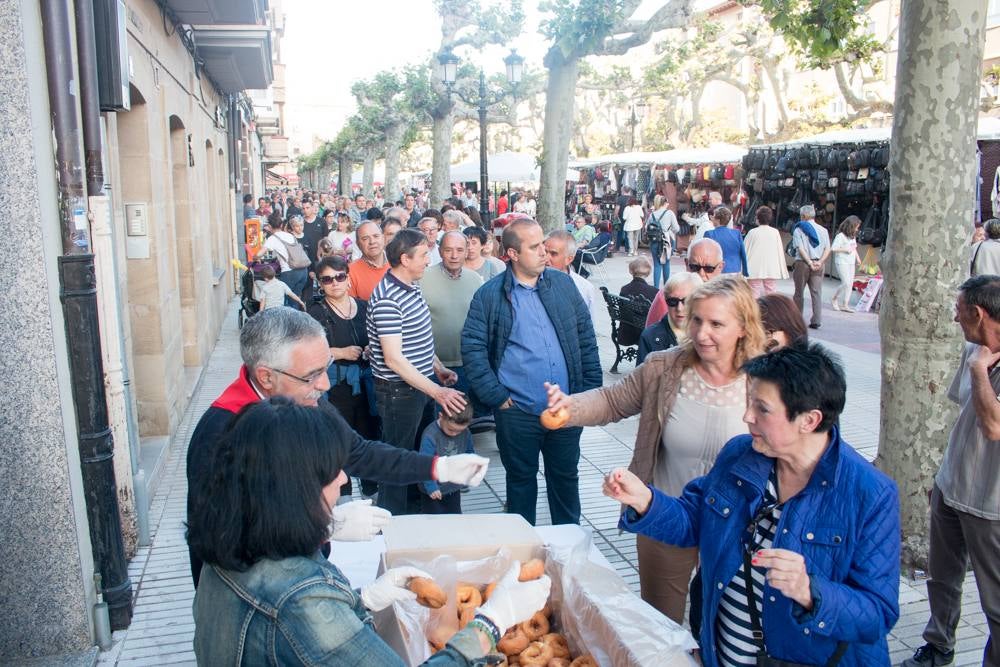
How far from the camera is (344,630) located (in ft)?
5.68

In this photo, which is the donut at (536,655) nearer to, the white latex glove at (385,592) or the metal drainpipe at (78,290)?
the white latex glove at (385,592)

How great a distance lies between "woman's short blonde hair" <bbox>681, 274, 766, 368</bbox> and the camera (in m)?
3.30

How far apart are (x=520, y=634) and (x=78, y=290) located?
7.82 feet

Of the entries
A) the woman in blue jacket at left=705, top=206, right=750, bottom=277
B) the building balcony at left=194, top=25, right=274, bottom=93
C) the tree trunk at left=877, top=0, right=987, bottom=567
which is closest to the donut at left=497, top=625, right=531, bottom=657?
the tree trunk at left=877, top=0, right=987, bottom=567

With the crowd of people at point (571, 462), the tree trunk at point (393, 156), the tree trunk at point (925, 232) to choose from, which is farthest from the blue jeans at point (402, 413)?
the tree trunk at point (393, 156)

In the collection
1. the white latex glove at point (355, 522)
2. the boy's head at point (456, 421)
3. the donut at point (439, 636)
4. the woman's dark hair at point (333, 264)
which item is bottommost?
the donut at point (439, 636)

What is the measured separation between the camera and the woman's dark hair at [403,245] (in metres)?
4.93

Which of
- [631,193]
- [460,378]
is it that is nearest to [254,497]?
[460,378]

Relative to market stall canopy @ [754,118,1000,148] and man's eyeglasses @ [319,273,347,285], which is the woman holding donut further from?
market stall canopy @ [754,118,1000,148]

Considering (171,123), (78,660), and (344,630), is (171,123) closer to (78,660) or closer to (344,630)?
(78,660)

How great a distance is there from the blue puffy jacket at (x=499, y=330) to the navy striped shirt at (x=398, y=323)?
52 centimetres

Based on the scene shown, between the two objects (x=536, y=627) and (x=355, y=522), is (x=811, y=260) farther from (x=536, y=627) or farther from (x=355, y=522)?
(x=355, y=522)

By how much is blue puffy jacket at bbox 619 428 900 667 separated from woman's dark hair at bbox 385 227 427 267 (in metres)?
2.89

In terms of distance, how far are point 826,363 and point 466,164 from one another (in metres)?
22.1
